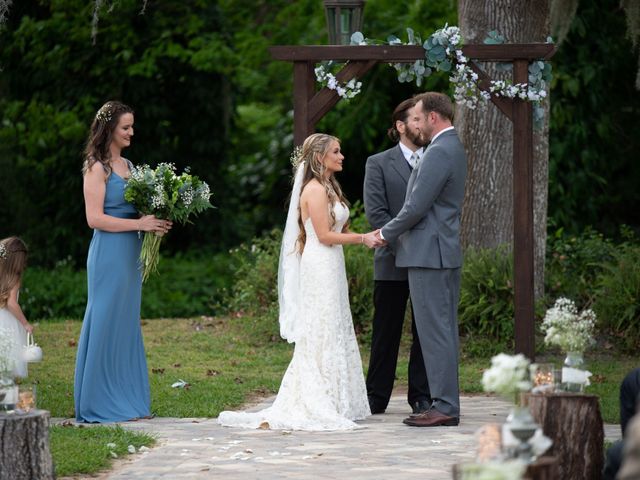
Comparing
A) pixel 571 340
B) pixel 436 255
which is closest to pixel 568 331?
pixel 571 340

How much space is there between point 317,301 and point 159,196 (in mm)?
1279

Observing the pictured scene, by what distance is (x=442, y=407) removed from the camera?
24.8 feet

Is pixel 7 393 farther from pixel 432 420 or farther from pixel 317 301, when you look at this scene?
pixel 432 420

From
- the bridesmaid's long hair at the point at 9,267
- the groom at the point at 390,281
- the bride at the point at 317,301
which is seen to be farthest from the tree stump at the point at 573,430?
the bridesmaid's long hair at the point at 9,267

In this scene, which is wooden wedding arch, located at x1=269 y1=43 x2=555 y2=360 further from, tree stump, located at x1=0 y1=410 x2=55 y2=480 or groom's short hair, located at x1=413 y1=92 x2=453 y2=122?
tree stump, located at x1=0 y1=410 x2=55 y2=480

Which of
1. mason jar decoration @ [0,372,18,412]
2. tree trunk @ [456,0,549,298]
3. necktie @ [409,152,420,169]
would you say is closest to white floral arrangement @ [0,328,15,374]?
mason jar decoration @ [0,372,18,412]

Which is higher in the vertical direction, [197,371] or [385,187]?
[385,187]

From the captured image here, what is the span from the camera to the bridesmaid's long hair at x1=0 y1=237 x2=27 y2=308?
8.01 metres

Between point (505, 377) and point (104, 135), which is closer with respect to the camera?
point (505, 377)

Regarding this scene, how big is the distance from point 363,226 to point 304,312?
5337 millimetres

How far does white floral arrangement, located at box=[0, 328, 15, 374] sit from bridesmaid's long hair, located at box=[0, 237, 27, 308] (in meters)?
2.40

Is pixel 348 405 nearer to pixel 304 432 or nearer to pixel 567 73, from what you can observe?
pixel 304 432

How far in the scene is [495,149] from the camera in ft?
38.0

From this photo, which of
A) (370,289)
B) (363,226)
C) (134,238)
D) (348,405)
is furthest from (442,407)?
(363,226)
